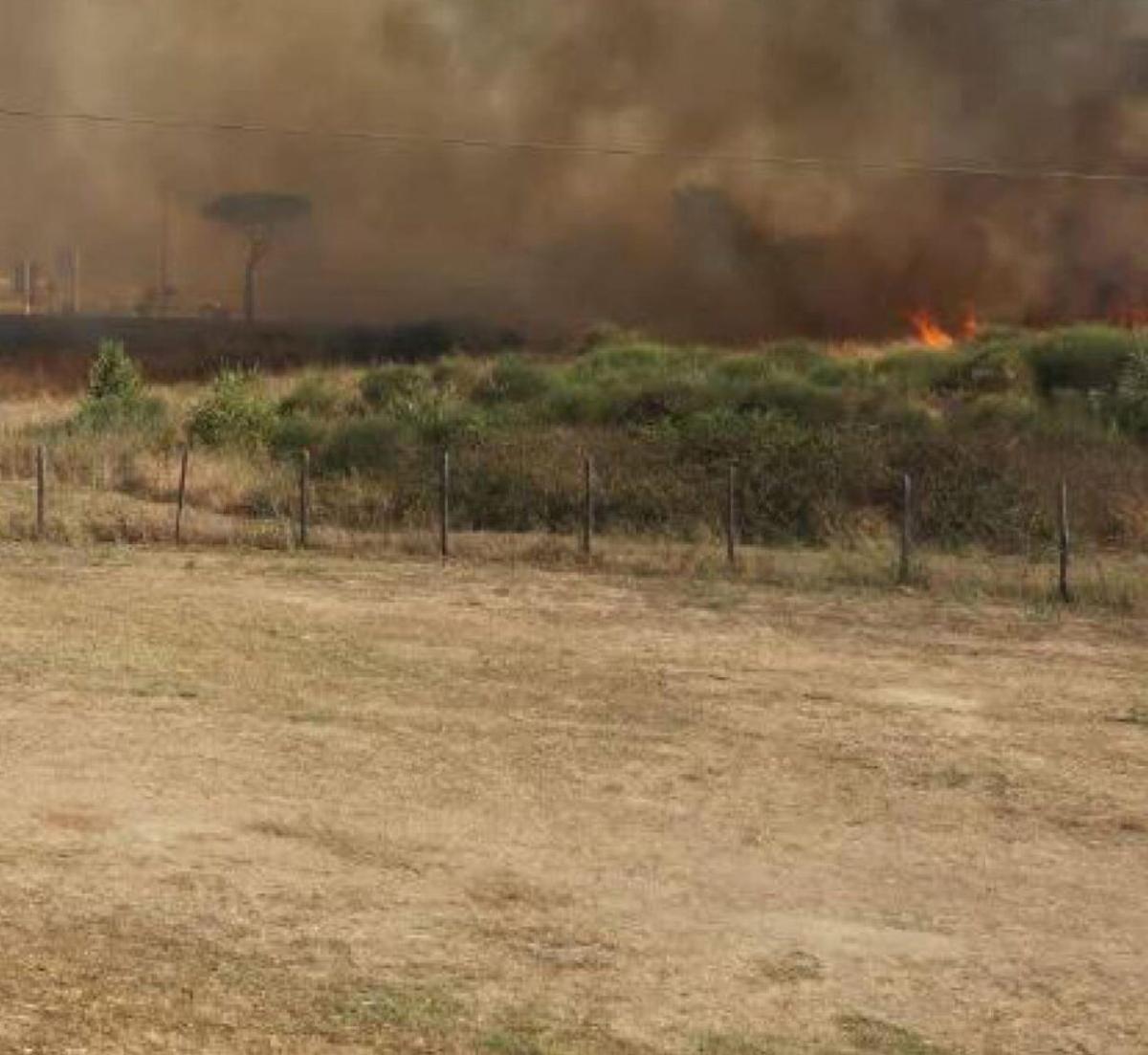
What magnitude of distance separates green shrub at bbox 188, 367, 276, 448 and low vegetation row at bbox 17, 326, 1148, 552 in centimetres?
6

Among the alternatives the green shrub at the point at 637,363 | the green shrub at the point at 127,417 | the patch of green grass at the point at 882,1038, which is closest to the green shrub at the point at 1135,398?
the green shrub at the point at 637,363

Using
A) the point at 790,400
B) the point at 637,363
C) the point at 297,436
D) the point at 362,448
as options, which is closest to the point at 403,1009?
→ the point at 362,448

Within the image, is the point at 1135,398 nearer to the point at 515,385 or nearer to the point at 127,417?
the point at 515,385

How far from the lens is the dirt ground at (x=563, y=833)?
8.10 meters

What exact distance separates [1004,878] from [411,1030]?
436 centimetres

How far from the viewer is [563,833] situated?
11.2 m

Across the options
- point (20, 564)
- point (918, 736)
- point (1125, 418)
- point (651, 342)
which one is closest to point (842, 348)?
point (651, 342)

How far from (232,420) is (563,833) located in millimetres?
27615

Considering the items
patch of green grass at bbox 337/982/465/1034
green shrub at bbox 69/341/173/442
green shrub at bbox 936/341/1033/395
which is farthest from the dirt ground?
green shrub at bbox 936/341/1033/395

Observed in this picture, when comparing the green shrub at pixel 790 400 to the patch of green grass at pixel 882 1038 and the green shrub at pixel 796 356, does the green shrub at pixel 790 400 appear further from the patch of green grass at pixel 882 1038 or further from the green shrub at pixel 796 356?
the patch of green grass at pixel 882 1038

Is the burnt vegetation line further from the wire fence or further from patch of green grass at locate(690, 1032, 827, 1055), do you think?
patch of green grass at locate(690, 1032, 827, 1055)

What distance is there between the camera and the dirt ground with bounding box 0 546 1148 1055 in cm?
810

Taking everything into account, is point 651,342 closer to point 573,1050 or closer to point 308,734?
point 308,734

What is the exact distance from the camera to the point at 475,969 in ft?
28.2
